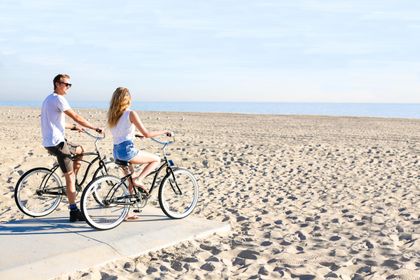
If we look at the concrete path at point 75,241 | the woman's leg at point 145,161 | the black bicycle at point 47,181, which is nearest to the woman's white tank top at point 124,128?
the woman's leg at point 145,161

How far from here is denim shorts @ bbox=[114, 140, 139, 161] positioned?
6.04 m

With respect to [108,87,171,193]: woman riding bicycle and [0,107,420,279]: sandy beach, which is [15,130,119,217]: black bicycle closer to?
[108,87,171,193]: woman riding bicycle

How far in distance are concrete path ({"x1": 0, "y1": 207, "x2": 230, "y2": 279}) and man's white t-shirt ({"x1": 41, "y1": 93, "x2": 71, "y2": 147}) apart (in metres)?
1.15

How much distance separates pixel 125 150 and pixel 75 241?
1.25 meters

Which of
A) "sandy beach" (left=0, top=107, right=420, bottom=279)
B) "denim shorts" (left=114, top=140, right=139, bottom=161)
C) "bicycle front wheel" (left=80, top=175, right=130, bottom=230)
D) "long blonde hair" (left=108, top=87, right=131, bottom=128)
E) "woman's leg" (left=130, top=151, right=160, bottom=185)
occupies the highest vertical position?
"long blonde hair" (left=108, top=87, right=131, bottom=128)

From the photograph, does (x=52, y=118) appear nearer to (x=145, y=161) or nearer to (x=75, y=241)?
(x=145, y=161)

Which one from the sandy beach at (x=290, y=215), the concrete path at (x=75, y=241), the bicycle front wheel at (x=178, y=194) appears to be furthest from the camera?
the bicycle front wheel at (x=178, y=194)

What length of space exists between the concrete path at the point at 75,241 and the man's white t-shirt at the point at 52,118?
1.15m

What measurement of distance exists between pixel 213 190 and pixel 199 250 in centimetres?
396

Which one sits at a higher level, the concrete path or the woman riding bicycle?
the woman riding bicycle

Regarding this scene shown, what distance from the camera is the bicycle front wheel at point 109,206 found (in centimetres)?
595

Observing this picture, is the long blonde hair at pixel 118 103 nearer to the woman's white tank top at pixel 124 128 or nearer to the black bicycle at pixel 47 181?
the woman's white tank top at pixel 124 128

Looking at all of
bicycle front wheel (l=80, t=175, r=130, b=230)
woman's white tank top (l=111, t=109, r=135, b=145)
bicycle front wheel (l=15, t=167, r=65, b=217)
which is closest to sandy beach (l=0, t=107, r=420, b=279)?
bicycle front wheel (l=15, t=167, r=65, b=217)

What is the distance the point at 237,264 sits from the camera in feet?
17.8
